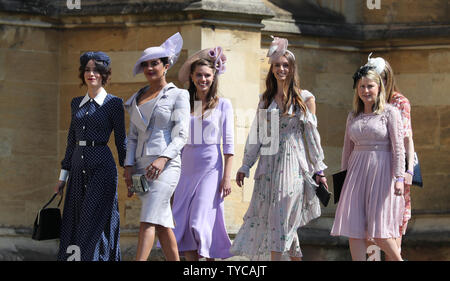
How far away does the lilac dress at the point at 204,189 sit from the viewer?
9.48m

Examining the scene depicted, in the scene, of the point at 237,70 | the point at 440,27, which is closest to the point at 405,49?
the point at 440,27

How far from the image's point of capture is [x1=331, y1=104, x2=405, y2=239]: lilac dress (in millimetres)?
9078

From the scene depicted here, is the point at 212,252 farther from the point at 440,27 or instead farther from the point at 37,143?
the point at 440,27

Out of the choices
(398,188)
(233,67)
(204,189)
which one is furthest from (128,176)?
(233,67)

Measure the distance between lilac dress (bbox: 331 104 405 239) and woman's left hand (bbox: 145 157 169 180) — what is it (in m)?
1.51

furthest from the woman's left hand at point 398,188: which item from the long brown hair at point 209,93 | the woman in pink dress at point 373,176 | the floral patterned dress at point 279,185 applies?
the long brown hair at point 209,93

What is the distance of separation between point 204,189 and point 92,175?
1.08 meters

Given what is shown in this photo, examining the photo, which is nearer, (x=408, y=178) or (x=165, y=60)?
(x=165, y=60)

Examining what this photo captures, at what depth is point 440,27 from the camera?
11969mm

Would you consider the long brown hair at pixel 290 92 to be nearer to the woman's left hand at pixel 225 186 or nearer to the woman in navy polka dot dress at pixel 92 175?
the woman's left hand at pixel 225 186

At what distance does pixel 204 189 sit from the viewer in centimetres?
952

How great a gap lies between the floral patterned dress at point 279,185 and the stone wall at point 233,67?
1357 millimetres

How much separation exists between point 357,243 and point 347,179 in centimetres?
49

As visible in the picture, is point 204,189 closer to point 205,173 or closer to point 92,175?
point 205,173
